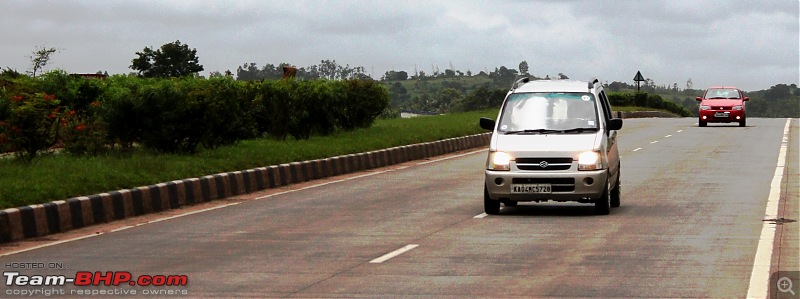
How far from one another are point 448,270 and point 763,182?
40.1 ft

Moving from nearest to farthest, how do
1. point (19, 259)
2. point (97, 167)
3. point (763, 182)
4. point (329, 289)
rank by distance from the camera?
1. point (329, 289)
2. point (19, 259)
3. point (97, 167)
4. point (763, 182)

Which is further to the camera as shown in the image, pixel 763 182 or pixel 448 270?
pixel 763 182

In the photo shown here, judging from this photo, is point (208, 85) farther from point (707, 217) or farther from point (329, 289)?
point (329, 289)

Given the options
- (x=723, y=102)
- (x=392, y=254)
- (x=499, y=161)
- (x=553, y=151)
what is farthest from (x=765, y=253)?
(x=723, y=102)

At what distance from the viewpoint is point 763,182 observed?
2281 centimetres

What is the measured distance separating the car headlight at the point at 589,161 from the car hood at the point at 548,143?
2.9 inches

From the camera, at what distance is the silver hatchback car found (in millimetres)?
17312

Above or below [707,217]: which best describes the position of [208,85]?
above

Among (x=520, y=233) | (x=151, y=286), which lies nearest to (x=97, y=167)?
(x=520, y=233)

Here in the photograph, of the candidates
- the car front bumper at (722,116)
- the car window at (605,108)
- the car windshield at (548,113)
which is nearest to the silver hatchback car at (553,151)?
the car windshield at (548,113)

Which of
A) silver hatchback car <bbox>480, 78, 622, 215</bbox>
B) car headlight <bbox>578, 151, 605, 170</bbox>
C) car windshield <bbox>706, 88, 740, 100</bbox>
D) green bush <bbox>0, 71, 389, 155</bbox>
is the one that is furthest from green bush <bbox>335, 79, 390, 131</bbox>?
car headlight <bbox>578, 151, 605, 170</bbox>

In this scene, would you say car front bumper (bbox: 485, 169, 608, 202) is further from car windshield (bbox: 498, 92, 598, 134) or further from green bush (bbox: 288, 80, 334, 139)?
green bush (bbox: 288, 80, 334, 139)

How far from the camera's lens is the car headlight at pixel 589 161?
17.4 m

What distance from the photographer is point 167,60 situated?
5697 centimetres
